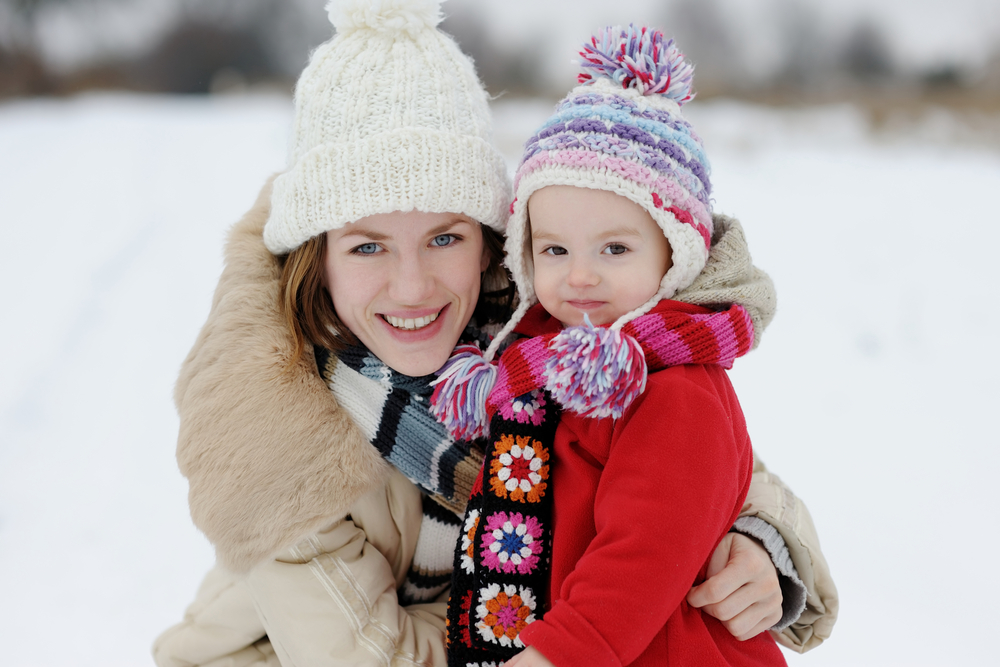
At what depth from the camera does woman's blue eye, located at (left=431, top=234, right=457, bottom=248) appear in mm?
1440

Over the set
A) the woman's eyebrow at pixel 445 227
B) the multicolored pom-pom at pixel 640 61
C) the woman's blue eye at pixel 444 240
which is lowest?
the woman's blue eye at pixel 444 240

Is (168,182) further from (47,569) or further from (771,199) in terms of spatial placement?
(771,199)

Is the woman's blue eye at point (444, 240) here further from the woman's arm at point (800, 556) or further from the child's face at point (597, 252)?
the woman's arm at point (800, 556)

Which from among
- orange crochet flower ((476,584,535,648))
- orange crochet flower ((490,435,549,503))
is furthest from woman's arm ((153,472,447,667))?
orange crochet flower ((490,435,549,503))

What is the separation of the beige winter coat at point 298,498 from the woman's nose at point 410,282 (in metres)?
0.24

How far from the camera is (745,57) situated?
5410 millimetres

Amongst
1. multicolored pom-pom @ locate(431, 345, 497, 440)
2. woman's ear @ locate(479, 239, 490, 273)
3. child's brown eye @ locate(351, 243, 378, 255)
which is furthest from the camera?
woman's ear @ locate(479, 239, 490, 273)

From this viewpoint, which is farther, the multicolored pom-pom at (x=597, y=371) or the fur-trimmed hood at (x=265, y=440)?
the fur-trimmed hood at (x=265, y=440)

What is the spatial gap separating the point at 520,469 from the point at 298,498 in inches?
16.4

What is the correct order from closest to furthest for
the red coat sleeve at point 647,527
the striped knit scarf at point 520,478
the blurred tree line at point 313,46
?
1. the red coat sleeve at point 647,527
2. the striped knit scarf at point 520,478
3. the blurred tree line at point 313,46

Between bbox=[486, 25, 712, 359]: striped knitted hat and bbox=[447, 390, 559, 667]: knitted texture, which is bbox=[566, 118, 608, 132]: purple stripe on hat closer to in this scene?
bbox=[486, 25, 712, 359]: striped knitted hat

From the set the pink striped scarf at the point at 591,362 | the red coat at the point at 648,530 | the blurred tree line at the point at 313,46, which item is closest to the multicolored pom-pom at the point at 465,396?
the pink striped scarf at the point at 591,362

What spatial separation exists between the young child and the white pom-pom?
13.9 inches

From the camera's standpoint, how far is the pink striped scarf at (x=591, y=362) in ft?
3.47
